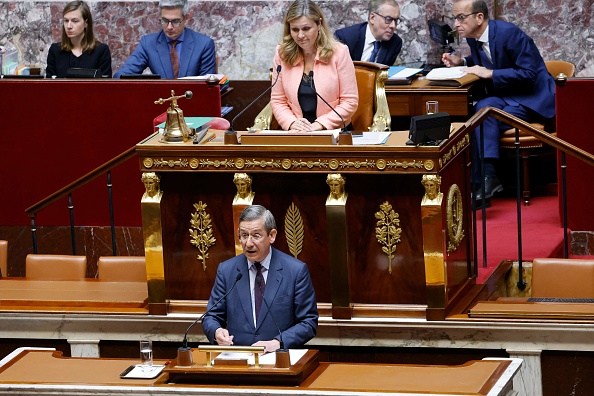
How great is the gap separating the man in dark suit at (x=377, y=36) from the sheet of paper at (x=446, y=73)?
0.35 meters

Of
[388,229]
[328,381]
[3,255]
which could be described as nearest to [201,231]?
[388,229]

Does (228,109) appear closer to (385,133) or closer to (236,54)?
(236,54)

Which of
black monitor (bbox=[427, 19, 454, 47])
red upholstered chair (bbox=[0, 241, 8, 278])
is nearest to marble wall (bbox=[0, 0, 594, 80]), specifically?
black monitor (bbox=[427, 19, 454, 47])

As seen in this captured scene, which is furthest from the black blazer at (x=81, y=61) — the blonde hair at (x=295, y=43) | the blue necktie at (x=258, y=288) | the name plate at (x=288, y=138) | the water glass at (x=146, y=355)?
the water glass at (x=146, y=355)

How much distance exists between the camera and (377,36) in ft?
32.7

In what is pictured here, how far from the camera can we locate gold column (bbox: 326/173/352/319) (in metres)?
7.29

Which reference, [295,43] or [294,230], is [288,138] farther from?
[295,43]

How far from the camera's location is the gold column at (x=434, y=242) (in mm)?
7156

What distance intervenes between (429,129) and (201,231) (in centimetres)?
130

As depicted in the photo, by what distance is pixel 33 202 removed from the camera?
→ 9.96 metres

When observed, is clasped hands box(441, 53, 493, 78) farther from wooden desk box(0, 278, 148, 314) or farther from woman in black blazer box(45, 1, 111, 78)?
wooden desk box(0, 278, 148, 314)

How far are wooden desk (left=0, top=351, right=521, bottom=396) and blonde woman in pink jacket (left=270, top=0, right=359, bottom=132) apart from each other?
A: 6.08 ft

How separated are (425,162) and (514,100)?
2.73 meters

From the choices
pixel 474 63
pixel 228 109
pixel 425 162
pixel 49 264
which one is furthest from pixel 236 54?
pixel 425 162
